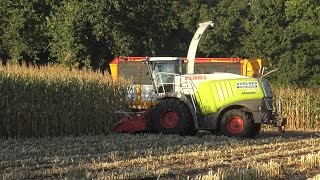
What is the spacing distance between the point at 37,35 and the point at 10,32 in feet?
4.30

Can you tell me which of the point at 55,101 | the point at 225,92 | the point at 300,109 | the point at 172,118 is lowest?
the point at 300,109

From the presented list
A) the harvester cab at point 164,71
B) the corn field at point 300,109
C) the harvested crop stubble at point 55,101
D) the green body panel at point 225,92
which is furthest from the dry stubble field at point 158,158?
the corn field at point 300,109

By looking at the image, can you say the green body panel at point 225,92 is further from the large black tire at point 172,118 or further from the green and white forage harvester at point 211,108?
the large black tire at point 172,118

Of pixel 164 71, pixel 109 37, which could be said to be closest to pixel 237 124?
pixel 164 71

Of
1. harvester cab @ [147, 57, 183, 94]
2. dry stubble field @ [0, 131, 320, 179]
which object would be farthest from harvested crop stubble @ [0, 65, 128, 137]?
harvester cab @ [147, 57, 183, 94]

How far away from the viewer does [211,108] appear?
16.2m

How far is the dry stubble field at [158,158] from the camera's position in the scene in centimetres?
866

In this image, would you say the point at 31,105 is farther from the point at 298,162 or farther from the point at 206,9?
the point at 206,9

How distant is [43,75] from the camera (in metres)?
16.8

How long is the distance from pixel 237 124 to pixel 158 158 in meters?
5.80

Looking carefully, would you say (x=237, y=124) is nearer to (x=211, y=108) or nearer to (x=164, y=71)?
(x=211, y=108)

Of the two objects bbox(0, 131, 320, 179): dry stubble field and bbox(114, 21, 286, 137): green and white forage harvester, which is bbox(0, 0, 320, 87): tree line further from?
bbox(0, 131, 320, 179): dry stubble field

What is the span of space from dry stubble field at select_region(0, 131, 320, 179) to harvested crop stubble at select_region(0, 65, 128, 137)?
1453 millimetres

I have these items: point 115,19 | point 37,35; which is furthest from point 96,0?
point 37,35
